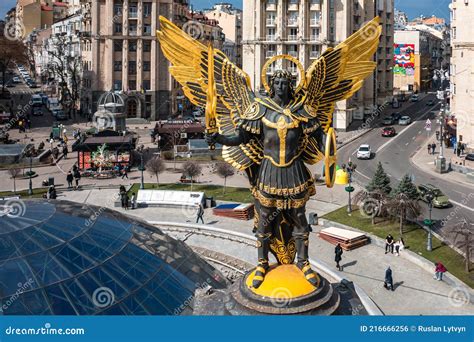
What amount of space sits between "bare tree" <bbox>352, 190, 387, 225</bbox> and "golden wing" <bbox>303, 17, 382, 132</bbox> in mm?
18808

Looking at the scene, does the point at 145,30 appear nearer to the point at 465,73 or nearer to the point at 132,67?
the point at 132,67

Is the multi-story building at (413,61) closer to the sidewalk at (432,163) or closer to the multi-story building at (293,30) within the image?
the multi-story building at (293,30)

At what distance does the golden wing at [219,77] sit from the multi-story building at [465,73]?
163 ft

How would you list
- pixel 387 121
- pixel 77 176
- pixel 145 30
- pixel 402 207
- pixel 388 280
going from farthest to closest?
pixel 145 30, pixel 387 121, pixel 77 176, pixel 402 207, pixel 388 280

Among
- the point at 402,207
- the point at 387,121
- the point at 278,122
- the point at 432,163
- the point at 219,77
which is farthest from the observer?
the point at 387,121

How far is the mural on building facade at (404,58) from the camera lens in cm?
12394

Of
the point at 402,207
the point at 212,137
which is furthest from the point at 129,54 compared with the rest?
the point at 212,137

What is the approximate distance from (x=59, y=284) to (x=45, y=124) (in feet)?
226

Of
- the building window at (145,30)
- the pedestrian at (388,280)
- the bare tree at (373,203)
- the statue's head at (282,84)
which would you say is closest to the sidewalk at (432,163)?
the bare tree at (373,203)

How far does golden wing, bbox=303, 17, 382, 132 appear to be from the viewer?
14.2 meters

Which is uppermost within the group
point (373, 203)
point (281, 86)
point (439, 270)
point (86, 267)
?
point (281, 86)

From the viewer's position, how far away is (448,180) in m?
47.7

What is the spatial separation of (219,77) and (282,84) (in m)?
1.88

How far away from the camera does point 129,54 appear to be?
272ft
